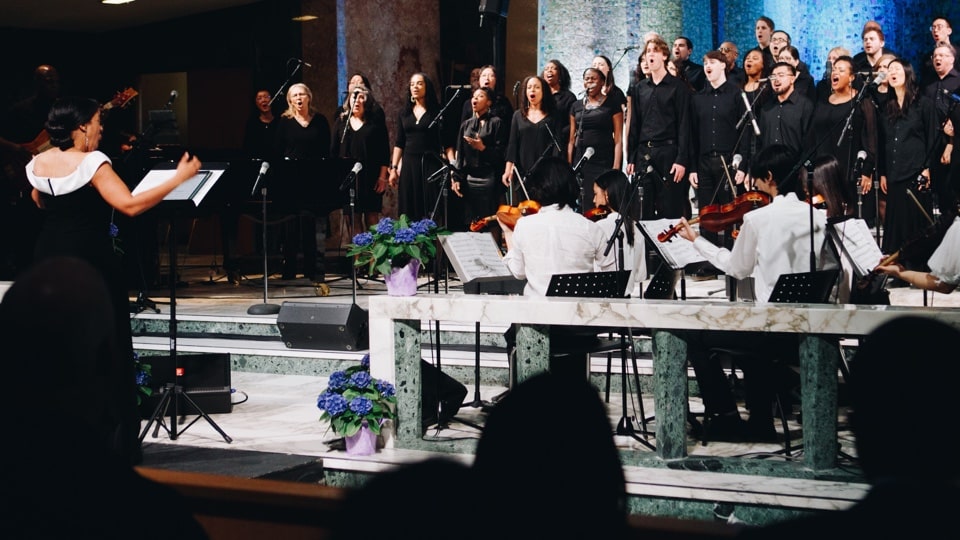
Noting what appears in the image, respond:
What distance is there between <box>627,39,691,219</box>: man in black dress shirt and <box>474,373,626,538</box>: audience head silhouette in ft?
23.8

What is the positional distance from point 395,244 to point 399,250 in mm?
61

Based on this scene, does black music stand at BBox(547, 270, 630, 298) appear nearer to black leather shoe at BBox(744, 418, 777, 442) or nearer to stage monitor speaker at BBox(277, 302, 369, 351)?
black leather shoe at BBox(744, 418, 777, 442)

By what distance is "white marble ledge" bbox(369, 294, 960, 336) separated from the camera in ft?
13.3

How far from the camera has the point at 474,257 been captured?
199 inches

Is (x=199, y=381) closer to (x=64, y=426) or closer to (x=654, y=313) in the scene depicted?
(x=654, y=313)

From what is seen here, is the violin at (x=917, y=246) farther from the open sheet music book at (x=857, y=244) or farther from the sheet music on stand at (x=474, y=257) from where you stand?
the sheet music on stand at (x=474, y=257)

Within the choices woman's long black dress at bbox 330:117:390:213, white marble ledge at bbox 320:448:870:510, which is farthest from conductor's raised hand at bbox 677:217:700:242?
woman's long black dress at bbox 330:117:390:213

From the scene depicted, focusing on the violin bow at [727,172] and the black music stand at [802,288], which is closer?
the black music stand at [802,288]

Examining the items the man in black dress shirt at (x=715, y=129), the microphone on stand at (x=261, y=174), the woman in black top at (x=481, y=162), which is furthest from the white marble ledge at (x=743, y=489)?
the woman in black top at (x=481, y=162)

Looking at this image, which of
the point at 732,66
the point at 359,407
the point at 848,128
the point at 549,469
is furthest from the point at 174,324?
the point at 732,66

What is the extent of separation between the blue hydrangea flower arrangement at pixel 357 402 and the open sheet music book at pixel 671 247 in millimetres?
1309

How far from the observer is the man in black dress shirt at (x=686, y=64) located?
32.3 ft

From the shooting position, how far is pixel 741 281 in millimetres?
5789

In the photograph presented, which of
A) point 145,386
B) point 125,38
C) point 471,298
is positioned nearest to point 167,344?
point 145,386
